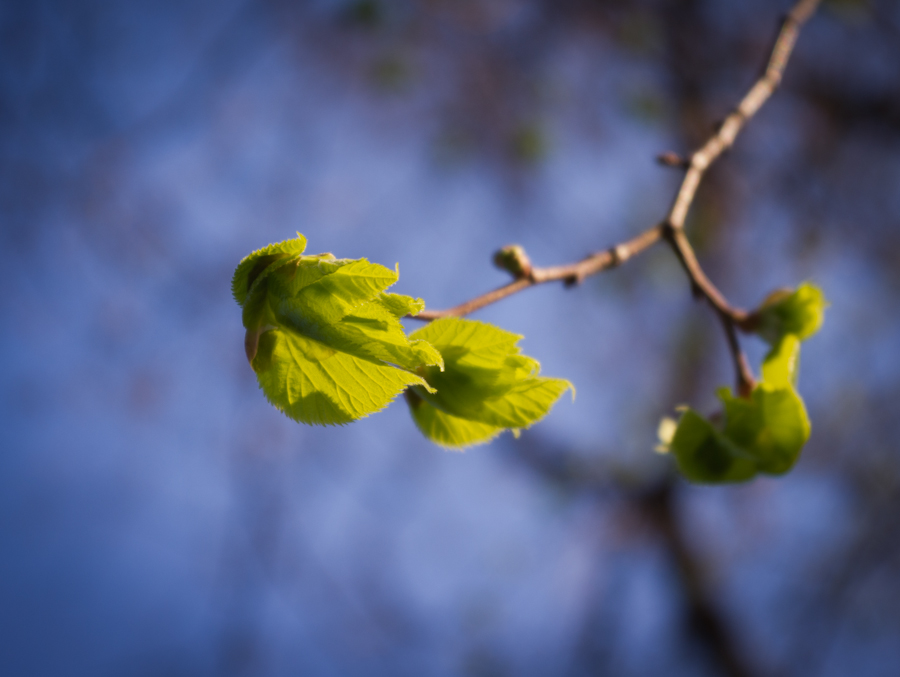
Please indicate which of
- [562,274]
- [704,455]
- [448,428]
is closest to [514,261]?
[562,274]

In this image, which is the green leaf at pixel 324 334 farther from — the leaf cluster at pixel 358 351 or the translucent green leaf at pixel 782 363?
the translucent green leaf at pixel 782 363

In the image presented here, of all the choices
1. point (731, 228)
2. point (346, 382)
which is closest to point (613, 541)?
point (731, 228)

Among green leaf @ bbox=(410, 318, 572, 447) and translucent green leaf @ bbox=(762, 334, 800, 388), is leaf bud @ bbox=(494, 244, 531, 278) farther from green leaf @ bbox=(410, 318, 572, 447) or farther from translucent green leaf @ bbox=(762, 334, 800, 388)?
translucent green leaf @ bbox=(762, 334, 800, 388)

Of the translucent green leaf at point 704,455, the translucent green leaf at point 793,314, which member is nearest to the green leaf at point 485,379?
the translucent green leaf at point 704,455

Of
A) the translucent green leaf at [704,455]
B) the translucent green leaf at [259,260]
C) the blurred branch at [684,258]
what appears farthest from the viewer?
the translucent green leaf at [704,455]

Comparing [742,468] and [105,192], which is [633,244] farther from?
[105,192]

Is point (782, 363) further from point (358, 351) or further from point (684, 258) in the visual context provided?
point (358, 351)
